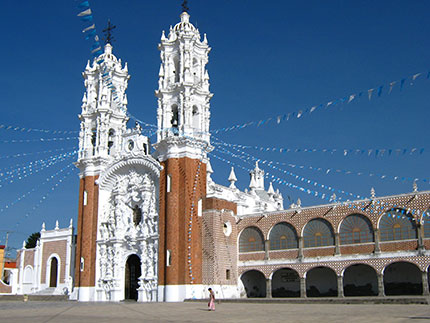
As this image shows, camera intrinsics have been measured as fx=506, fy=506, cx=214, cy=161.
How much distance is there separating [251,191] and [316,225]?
67.8 ft

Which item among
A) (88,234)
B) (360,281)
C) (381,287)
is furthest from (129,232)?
(381,287)

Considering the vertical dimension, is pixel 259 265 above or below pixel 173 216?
below

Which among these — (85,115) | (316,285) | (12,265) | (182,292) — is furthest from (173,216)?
(12,265)

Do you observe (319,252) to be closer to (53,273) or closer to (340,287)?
(340,287)

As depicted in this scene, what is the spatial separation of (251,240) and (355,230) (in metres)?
7.38

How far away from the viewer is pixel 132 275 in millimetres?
36875

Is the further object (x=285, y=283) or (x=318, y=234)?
(x=285, y=283)

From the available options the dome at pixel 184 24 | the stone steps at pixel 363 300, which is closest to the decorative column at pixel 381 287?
the stone steps at pixel 363 300

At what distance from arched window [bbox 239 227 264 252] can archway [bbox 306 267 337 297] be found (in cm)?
390

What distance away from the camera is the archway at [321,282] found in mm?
33625

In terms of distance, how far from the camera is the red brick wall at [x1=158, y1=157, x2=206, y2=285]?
3222 centimetres

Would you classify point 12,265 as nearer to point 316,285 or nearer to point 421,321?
point 316,285

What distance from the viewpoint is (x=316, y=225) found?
104 feet

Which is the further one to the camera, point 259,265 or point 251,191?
point 251,191
